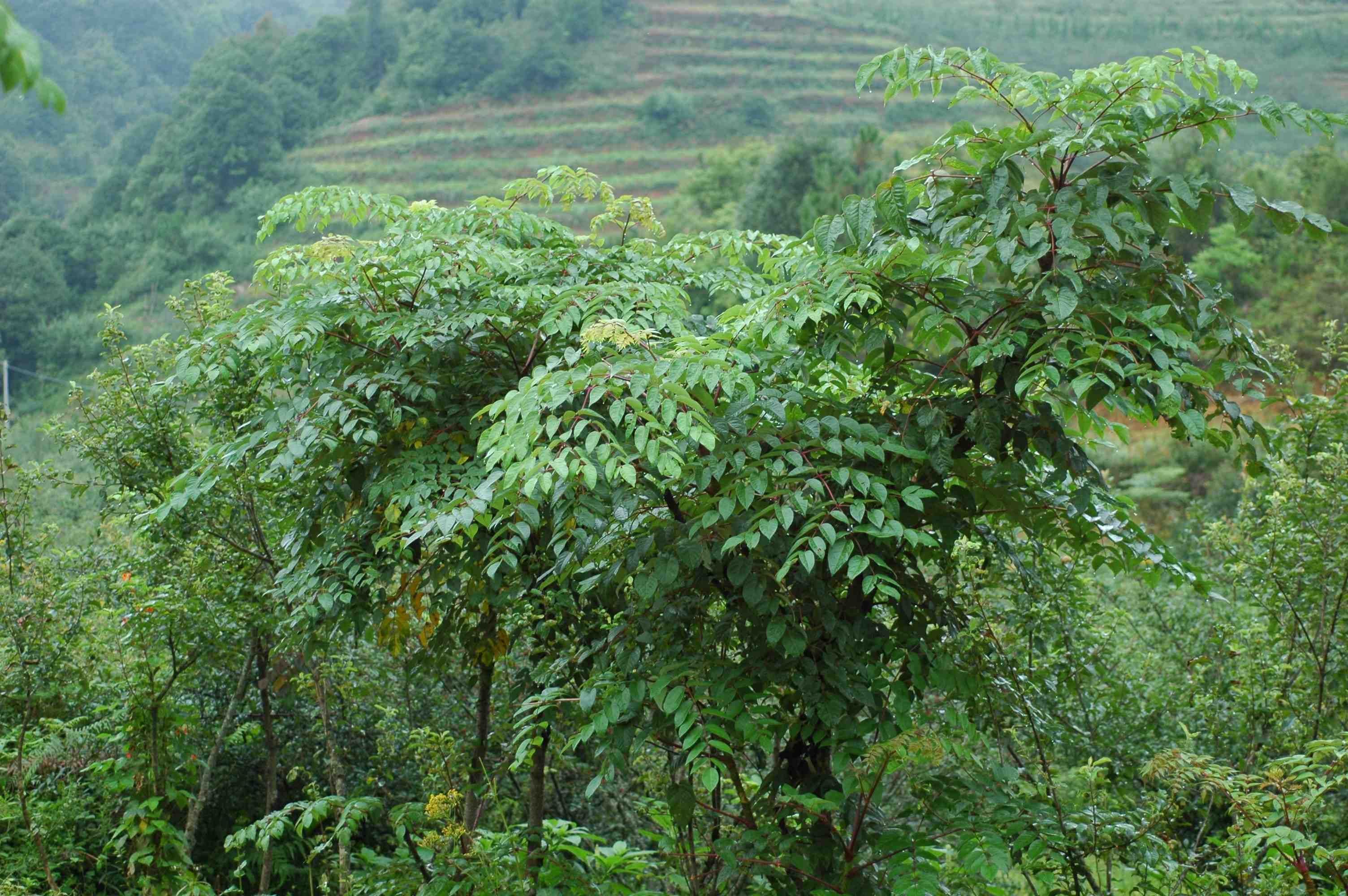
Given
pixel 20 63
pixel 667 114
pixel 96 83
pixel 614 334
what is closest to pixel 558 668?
pixel 614 334

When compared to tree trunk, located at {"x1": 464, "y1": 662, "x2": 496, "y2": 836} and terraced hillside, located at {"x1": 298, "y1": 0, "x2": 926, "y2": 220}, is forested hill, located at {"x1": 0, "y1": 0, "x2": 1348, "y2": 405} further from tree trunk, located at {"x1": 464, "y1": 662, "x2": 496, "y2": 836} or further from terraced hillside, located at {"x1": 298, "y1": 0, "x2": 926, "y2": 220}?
tree trunk, located at {"x1": 464, "y1": 662, "x2": 496, "y2": 836}

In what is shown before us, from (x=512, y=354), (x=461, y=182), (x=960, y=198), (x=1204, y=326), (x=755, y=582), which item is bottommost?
(x=461, y=182)

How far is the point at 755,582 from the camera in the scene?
8.53 feet

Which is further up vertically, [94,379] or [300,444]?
[300,444]

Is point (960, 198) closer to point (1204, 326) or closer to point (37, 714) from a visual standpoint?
point (1204, 326)

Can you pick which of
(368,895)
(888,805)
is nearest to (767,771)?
(888,805)

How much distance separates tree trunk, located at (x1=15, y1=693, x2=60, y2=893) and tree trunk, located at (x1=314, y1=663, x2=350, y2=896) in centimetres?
106

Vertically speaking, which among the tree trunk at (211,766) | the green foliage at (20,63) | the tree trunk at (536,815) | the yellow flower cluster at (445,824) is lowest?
the tree trunk at (211,766)

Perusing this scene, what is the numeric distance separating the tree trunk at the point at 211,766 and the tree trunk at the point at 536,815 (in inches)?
71.4

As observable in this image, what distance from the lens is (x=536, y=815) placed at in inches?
151

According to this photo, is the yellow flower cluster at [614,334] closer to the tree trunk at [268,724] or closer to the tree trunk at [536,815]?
the tree trunk at [536,815]

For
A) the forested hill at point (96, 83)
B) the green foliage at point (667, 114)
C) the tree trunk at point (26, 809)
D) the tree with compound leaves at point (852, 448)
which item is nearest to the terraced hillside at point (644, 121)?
the green foliage at point (667, 114)

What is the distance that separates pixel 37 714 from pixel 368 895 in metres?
3.19

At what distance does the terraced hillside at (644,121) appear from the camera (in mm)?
42750
